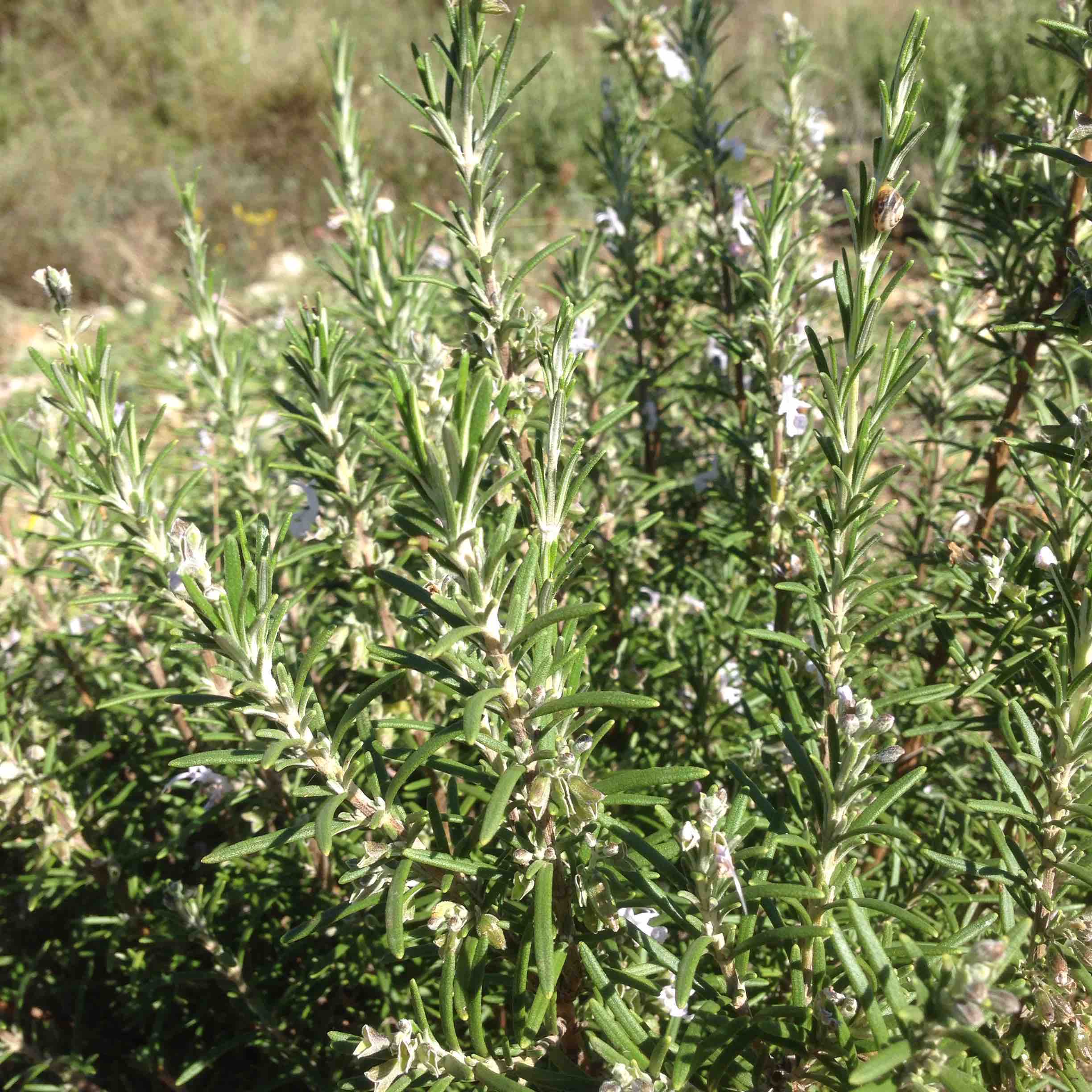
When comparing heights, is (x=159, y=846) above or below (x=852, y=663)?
below

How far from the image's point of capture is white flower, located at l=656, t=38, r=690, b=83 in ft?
8.35

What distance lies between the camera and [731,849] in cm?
109

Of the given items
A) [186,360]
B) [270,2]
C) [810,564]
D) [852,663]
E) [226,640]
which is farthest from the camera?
[270,2]

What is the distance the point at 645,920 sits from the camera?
45.4 inches

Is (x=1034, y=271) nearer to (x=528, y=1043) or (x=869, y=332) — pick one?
(x=869, y=332)

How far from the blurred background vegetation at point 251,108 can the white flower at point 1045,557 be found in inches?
246

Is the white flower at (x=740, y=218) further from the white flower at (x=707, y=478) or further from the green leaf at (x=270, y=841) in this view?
the green leaf at (x=270, y=841)

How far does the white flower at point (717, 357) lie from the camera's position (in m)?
2.42

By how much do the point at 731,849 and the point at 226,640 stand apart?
0.68 m

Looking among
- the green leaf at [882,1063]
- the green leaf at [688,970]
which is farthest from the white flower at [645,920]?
the green leaf at [882,1063]

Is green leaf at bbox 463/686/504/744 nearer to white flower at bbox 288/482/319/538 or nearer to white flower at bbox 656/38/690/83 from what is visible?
white flower at bbox 288/482/319/538

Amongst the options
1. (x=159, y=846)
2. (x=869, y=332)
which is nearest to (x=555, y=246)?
(x=869, y=332)

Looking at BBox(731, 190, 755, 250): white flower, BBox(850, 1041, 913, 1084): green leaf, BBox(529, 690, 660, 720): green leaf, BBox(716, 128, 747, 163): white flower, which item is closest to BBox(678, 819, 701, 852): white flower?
BBox(529, 690, 660, 720): green leaf

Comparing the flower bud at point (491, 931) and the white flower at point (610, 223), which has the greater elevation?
the white flower at point (610, 223)
